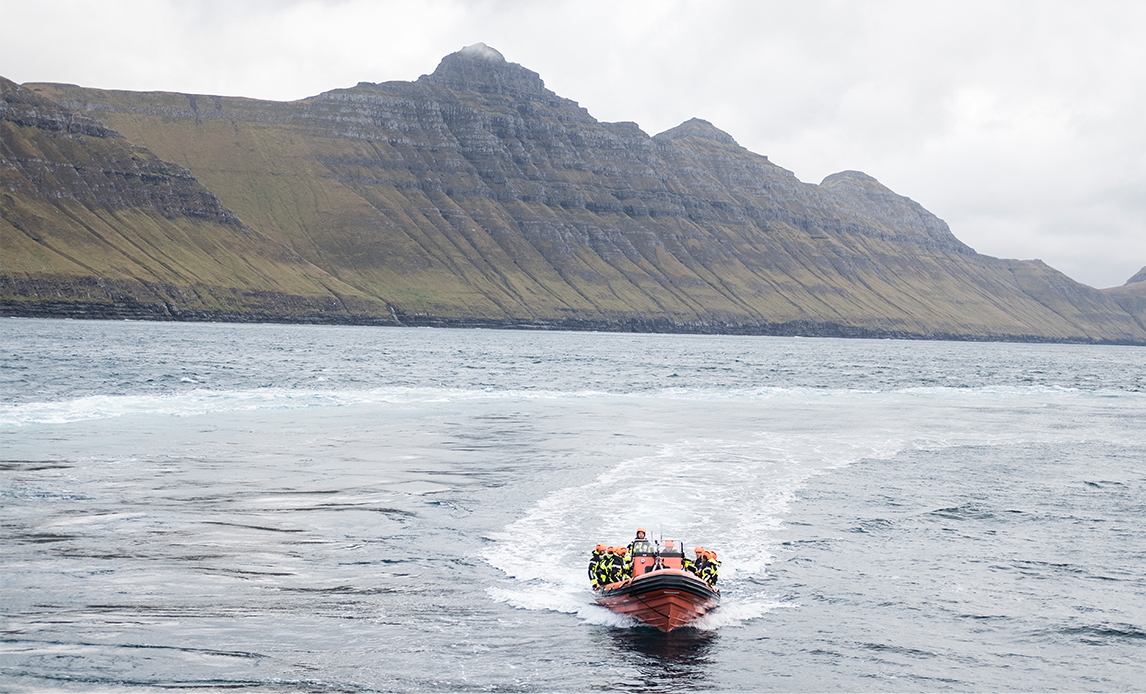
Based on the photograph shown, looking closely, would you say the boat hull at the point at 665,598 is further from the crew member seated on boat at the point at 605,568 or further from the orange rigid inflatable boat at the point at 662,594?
the crew member seated on boat at the point at 605,568

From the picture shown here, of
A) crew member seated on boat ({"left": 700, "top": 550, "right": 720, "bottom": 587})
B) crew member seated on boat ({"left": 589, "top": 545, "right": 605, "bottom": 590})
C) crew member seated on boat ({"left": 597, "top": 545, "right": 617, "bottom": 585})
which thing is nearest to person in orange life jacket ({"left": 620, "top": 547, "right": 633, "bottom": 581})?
crew member seated on boat ({"left": 597, "top": 545, "right": 617, "bottom": 585})

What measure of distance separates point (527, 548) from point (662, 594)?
23.0ft

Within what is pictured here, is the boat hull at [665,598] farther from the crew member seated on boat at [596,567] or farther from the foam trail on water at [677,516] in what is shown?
the crew member seated on boat at [596,567]

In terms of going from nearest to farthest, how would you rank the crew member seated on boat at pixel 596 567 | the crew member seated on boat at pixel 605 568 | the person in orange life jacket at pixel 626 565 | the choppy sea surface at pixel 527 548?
1. the choppy sea surface at pixel 527 548
2. the person in orange life jacket at pixel 626 565
3. the crew member seated on boat at pixel 605 568
4. the crew member seated on boat at pixel 596 567

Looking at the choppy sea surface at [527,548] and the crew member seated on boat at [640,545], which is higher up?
the crew member seated on boat at [640,545]

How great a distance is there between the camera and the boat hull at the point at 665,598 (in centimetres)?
1900

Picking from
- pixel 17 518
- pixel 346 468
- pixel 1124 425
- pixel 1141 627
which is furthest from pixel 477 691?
pixel 1124 425

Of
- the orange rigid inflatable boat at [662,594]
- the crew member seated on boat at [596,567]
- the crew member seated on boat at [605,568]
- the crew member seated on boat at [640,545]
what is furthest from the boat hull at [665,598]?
the crew member seated on boat at [640,545]

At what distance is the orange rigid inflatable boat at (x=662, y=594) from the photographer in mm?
19031

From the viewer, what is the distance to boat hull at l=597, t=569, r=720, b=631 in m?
19.0

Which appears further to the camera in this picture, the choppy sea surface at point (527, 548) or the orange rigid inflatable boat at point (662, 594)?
the orange rigid inflatable boat at point (662, 594)

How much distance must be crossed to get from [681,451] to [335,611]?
27371 mm

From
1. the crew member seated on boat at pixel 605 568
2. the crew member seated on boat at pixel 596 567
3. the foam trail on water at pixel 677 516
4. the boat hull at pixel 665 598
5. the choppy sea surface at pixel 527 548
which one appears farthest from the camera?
the foam trail on water at pixel 677 516

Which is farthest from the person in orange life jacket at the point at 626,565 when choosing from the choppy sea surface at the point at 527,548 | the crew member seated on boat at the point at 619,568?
the choppy sea surface at the point at 527,548
